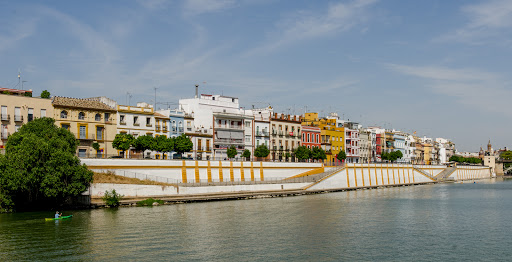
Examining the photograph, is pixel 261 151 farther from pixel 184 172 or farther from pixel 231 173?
pixel 184 172

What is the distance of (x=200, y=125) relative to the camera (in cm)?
9506

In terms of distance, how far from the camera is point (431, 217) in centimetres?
5794

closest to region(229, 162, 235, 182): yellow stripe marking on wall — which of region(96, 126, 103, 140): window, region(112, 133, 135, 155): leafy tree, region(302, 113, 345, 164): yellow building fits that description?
region(112, 133, 135, 155): leafy tree

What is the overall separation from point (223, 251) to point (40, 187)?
24236mm

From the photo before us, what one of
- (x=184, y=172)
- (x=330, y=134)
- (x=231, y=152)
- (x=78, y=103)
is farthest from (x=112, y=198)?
(x=330, y=134)

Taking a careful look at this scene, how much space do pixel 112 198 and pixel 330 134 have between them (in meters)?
77.4

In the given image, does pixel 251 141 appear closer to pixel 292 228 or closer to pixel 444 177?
pixel 292 228

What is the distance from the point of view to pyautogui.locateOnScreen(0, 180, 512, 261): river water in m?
36.0

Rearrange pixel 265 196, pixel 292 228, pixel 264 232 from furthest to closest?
1. pixel 265 196
2. pixel 292 228
3. pixel 264 232

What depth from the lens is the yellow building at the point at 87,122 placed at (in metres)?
73.9

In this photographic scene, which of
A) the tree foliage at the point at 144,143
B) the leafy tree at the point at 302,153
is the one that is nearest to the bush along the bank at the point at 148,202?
the tree foliage at the point at 144,143

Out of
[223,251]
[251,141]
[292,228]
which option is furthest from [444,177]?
[223,251]

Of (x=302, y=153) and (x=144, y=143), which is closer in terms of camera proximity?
(x=144, y=143)

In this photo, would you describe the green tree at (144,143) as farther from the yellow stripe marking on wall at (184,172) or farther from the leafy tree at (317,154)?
the leafy tree at (317,154)
